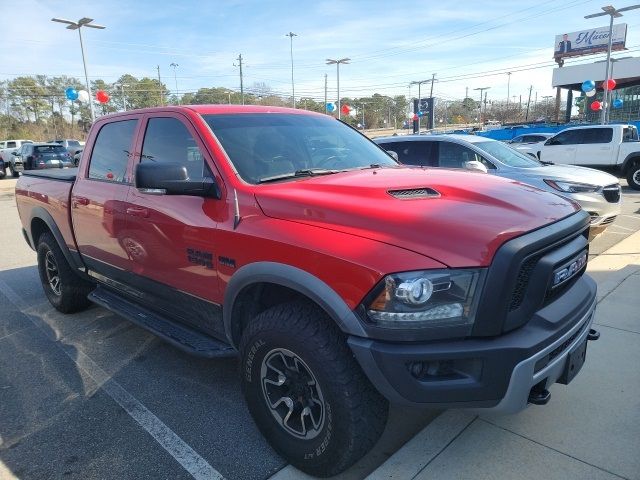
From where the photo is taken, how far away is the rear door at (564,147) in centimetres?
1472

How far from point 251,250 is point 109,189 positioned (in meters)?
1.83

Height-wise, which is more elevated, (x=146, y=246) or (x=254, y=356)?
(x=146, y=246)

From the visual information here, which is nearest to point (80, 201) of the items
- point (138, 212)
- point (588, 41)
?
point (138, 212)

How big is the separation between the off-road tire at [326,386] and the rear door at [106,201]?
5.57 feet

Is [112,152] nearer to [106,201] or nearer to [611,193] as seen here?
[106,201]

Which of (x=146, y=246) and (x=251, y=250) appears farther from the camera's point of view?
(x=146, y=246)

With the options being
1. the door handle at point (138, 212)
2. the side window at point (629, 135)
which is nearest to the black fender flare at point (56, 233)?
the door handle at point (138, 212)

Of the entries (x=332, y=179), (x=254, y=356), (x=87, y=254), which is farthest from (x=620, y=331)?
(x=87, y=254)

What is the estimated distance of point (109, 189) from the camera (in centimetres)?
376

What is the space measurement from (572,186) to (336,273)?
6.12 metres

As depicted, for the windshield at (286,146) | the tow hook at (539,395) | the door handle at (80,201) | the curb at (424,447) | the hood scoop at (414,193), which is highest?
the windshield at (286,146)

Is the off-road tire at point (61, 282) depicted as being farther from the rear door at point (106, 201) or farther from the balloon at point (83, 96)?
the balloon at point (83, 96)

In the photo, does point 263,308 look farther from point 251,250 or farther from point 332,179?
point 332,179

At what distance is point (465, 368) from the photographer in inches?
80.3
